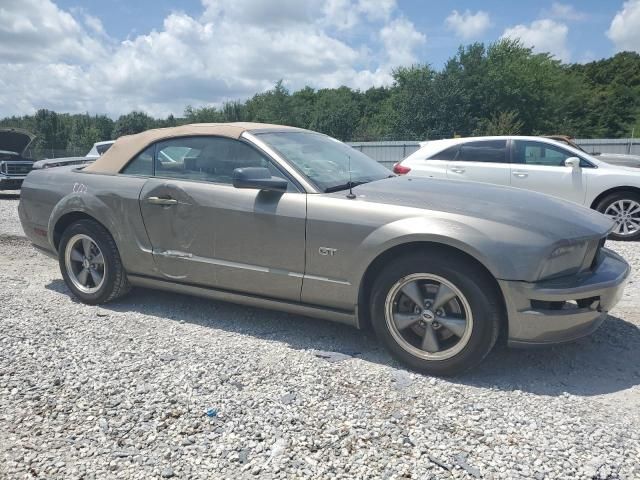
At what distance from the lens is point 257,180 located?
3408 millimetres

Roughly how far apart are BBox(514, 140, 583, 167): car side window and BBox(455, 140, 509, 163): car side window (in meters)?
0.21

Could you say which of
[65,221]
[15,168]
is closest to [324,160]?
[65,221]

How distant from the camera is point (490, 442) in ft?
7.94

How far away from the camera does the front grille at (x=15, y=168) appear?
→ 1372 centimetres

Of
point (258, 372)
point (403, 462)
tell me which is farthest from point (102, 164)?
point (403, 462)

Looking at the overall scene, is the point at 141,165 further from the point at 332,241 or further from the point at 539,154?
the point at 539,154

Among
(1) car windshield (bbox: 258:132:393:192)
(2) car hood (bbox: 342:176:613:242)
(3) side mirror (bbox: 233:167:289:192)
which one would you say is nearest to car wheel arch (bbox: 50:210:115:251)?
(3) side mirror (bbox: 233:167:289:192)

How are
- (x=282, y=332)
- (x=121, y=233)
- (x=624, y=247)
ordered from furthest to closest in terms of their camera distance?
(x=624, y=247) → (x=121, y=233) → (x=282, y=332)

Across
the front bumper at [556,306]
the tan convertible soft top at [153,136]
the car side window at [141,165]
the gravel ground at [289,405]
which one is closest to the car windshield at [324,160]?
the tan convertible soft top at [153,136]

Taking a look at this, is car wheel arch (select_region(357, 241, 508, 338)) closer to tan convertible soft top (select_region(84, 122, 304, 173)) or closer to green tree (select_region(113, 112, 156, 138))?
tan convertible soft top (select_region(84, 122, 304, 173))

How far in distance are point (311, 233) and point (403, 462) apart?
1566mm

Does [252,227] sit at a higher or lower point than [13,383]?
higher

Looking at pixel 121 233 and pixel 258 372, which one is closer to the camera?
pixel 258 372

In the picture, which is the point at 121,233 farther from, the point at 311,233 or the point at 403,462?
the point at 403,462
